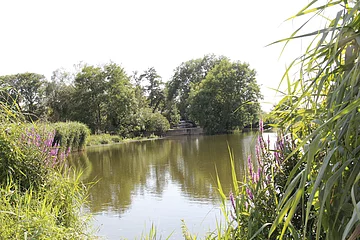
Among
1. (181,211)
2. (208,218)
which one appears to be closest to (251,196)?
(208,218)

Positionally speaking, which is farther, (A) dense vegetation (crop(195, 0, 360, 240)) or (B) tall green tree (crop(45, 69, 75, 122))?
(B) tall green tree (crop(45, 69, 75, 122))

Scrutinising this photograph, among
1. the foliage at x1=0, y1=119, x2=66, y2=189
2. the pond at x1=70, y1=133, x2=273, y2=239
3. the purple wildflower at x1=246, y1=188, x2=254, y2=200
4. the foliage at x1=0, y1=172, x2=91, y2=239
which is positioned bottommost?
the pond at x1=70, y1=133, x2=273, y2=239

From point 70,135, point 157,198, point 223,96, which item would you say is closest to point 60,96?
point 223,96

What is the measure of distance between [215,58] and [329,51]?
49.2 m

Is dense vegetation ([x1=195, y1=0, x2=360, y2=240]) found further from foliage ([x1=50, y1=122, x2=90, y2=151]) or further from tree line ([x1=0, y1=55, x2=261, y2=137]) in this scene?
tree line ([x1=0, y1=55, x2=261, y2=137])

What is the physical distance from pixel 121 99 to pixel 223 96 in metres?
10.6

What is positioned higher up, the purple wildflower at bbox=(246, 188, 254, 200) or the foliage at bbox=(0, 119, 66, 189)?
the foliage at bbox=(0, 119, 66, 189)

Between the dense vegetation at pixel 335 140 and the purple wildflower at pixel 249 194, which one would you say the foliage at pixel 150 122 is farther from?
the dense vegetation at pixel 335 140

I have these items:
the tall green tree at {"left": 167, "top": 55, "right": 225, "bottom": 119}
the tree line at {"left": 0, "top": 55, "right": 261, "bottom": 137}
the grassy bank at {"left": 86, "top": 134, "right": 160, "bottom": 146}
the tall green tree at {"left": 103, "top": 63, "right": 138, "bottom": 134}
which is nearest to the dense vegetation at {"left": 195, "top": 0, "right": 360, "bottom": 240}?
the grassy bank at {"left": 86, "top": 134, "right": 160, "bottom": 146}

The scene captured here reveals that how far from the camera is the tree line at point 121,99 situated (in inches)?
1335

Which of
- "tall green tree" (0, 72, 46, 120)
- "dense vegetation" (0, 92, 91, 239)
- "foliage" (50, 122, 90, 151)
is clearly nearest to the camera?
"dense vegetation" (0, 92, 91, 239)

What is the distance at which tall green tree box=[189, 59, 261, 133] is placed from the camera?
121ft

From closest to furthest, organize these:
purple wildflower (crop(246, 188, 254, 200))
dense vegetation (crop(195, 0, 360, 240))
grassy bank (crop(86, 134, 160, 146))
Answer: dense vegetation (crop(195, 0, 360, 240)) < purple wildflower (crop(246, 188, 254, 200)) < grassy bank (crop(86, 134, 160, 146))

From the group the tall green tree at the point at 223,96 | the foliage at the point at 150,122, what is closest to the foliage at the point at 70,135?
the foliage at the point at 150,122
